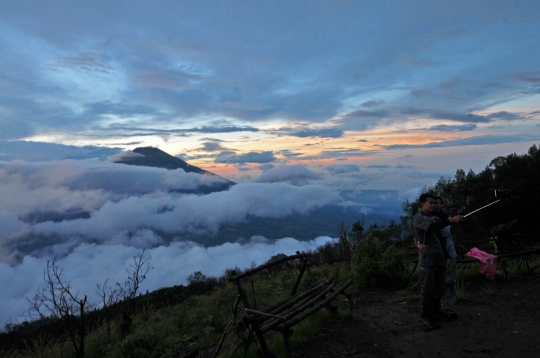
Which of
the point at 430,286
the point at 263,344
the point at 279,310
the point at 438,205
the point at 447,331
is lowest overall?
the point at 447,331

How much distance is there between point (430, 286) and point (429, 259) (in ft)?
1.43

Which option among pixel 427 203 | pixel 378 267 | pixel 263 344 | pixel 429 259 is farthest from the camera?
pixel 378 267

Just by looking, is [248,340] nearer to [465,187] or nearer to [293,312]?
[293,312]

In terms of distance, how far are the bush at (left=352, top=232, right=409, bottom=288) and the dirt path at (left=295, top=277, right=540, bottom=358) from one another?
128cm

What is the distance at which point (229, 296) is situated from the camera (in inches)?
402

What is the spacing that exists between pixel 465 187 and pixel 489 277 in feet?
76.0

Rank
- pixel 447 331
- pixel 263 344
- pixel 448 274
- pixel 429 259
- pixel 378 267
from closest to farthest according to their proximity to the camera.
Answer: pixel 263 344, pixel 447 331, pixel 429 259, pixel 448 274, pixel 378 267

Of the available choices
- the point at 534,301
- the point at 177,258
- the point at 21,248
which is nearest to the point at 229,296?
the point at 534,301

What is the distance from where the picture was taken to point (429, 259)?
5539 millimetres

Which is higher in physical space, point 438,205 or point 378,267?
point 438,205

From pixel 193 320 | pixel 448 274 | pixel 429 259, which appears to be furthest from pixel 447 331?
pixel 193 320

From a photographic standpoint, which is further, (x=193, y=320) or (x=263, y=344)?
(x=193, y=320)

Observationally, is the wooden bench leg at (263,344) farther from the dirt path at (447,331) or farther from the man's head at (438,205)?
the man's head at (438,205)

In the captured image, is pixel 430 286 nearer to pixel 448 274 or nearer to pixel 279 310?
pixel 448 274
